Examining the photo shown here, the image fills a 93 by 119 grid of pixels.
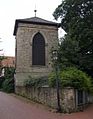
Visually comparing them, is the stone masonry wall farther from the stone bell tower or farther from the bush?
the bush

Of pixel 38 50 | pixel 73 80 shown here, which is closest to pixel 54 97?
pixel 73 80

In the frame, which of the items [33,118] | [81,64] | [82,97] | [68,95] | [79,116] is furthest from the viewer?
[81,64]

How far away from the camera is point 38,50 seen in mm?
37781

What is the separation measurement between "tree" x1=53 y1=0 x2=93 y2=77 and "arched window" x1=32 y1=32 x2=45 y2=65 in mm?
4231

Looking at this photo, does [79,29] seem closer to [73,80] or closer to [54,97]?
[73,80]

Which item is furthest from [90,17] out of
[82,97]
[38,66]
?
[82,97]

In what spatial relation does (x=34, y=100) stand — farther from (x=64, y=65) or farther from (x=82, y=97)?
(x=82, y=97)

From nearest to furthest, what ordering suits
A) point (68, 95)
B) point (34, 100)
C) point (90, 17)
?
point (68, 95) → point (34, 100) → point (90, 17)

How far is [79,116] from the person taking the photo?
18.2 meters

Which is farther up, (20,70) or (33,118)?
(20,70)

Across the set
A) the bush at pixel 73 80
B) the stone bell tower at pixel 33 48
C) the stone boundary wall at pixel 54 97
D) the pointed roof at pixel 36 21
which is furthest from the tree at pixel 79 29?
the bush at pixel 73 80

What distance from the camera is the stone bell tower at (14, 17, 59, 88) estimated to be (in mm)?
36906

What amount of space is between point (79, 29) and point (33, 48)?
→ 8.34 meters

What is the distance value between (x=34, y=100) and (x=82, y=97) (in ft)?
21.1
